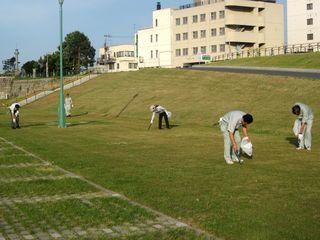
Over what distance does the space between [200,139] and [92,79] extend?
45.2 m

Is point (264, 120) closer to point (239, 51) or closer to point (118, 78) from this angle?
point (118, 78)

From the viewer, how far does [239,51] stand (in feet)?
289

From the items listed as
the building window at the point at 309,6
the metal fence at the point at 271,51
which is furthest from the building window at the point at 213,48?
the building window at the point at 309,6

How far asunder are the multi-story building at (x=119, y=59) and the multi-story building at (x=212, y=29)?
47.6 ft

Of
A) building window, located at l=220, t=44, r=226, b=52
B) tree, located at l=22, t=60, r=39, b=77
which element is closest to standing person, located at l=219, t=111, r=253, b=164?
building window, located at l=220, t=44, r=226, b=52

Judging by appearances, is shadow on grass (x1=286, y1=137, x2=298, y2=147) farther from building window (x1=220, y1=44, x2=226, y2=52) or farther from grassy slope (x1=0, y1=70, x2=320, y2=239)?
building window (x1=220, y1=44, x2=226, y2=52)

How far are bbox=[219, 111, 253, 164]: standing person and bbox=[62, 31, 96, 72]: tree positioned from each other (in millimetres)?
110910

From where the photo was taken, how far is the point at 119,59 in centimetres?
12206

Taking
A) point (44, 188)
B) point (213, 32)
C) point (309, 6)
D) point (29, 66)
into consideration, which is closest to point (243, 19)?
point (213, 32)

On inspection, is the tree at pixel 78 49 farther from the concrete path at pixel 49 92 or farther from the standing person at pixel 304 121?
the standing person at pixel 304 121

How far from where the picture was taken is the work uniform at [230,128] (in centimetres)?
1238

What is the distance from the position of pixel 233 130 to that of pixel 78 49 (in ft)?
390

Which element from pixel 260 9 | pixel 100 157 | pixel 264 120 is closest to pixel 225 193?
pixel 100 157

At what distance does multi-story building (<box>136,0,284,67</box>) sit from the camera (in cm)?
9112
